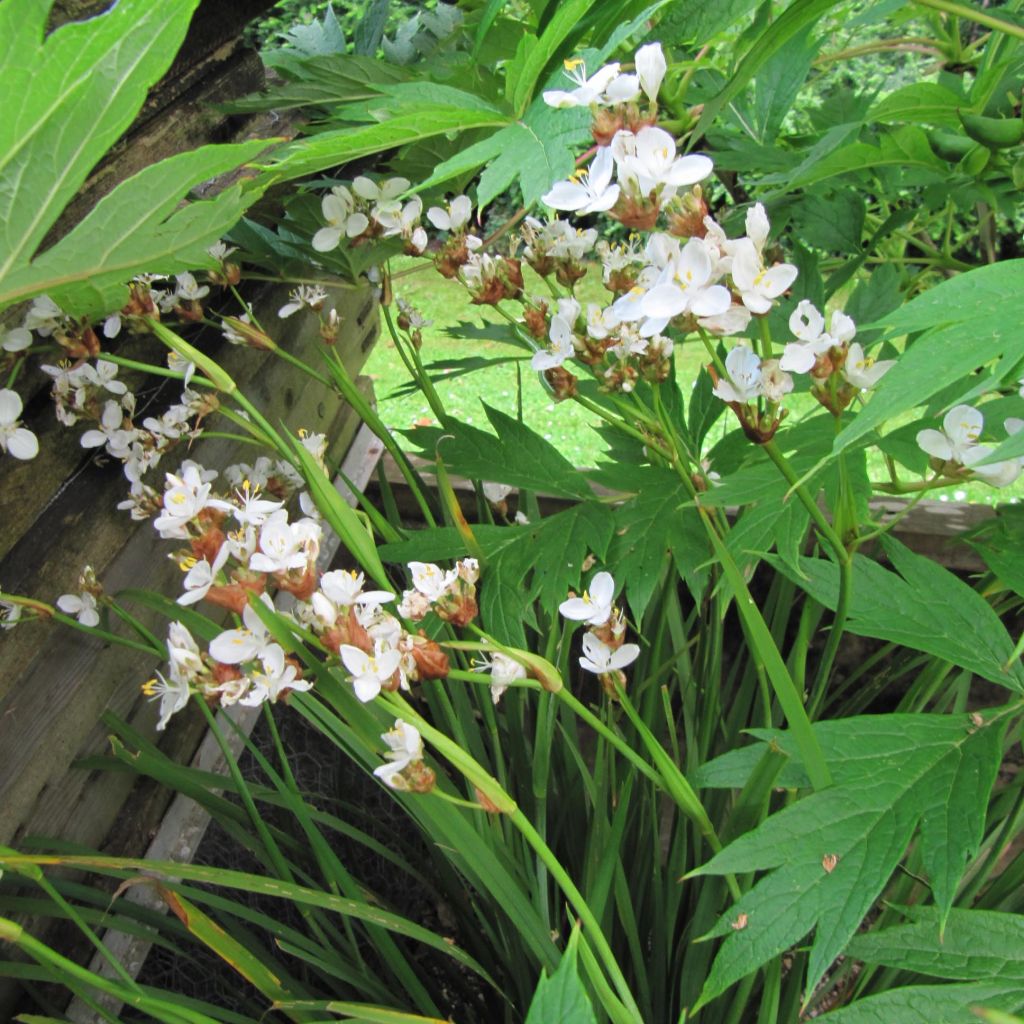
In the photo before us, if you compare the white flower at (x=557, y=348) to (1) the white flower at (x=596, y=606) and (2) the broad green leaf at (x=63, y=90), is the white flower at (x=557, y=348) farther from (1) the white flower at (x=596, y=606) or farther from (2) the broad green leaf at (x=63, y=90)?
(2) the broad green leaf at (x=63, y=90)

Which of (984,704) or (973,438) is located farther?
(984,704)

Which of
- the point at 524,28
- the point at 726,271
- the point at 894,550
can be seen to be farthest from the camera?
the point at 524,28

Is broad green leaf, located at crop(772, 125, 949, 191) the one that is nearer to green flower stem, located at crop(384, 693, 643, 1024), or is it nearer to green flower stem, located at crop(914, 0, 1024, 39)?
green flower stem, located at crop(914, 0, 1024, 39)

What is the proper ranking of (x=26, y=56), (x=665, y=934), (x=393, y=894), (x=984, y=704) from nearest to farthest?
(x=26, y=56) < (x=665, y=934) < (x=393, y=894) < (x=984, y=704)

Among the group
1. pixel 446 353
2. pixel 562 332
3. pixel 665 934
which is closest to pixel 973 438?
pixel 562 332

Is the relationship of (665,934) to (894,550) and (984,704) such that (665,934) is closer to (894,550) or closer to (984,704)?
(894,550)

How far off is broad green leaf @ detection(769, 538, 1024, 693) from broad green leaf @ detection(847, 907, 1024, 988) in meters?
0.15

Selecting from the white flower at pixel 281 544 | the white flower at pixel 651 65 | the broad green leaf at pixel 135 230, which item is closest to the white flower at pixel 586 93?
the white flower at pixel 651 65

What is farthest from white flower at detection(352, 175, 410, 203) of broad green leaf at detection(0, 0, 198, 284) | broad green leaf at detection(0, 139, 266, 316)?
broad green leaf at detection(0, 0, 198, 284)

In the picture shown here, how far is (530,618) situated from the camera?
2.37 ft

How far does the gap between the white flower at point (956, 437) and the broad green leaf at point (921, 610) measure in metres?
0.09

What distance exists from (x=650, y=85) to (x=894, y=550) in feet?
1.13

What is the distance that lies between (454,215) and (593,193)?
31cm

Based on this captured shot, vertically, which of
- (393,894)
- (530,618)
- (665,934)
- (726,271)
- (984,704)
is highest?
(726,271)
